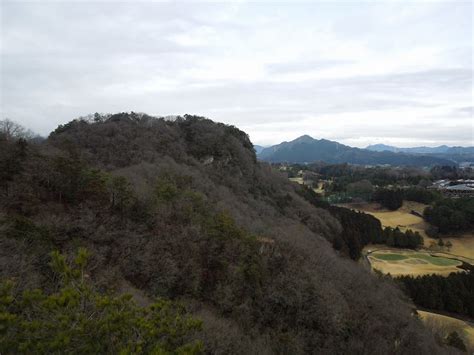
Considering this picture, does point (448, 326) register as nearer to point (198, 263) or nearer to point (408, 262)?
point (408, 262)

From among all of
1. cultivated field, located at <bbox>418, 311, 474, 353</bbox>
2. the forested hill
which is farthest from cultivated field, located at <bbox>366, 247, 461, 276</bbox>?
the forested hill

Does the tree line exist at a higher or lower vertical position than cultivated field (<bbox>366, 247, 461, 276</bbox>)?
higher

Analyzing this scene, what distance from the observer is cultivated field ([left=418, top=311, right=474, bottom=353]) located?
77.5ft

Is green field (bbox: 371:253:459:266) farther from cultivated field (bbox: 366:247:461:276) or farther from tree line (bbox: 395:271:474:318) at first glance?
tree line (bbox: 395:271:474:318)

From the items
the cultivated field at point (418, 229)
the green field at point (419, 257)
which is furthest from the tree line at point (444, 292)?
the green field at point (419, 257)

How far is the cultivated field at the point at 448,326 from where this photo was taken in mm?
23625

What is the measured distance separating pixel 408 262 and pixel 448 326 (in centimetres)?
1779

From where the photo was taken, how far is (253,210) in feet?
108

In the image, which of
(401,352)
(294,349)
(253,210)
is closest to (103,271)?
(294,349)

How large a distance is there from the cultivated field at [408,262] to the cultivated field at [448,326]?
10162 millimetres

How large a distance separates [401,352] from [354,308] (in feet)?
9.29

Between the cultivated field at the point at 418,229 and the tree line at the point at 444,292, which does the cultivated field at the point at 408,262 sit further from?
the tree line at the point at 444,292

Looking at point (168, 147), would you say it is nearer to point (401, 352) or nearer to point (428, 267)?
point (401, 352)

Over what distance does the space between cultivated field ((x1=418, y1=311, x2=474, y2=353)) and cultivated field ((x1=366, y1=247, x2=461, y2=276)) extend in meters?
10.2
